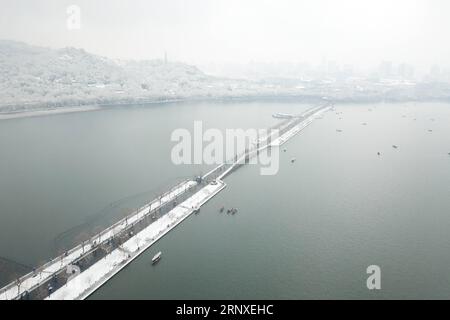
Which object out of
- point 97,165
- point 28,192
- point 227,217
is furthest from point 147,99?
point 227,217

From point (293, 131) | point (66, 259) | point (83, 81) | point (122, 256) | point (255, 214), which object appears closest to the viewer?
point (66, 259)

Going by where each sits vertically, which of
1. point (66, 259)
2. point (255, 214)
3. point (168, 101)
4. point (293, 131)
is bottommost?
point (66, 259)

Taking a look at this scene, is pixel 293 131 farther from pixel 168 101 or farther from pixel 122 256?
pixel 122 256

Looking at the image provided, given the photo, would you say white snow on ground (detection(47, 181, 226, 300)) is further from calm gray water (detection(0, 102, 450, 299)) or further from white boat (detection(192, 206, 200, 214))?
calm gray water (detection(0, 102, 450, 299))

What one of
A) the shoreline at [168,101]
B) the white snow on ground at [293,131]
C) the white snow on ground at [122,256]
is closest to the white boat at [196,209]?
the white snow on ground at [122,256]

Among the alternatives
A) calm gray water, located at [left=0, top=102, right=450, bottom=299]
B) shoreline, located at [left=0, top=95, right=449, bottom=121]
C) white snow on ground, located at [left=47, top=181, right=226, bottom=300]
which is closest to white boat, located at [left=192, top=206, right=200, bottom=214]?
white snow on ground, located at [left=47, top=181, right=226, bottom=300]

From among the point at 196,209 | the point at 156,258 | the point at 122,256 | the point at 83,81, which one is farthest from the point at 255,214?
the point at 83,81
